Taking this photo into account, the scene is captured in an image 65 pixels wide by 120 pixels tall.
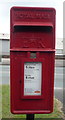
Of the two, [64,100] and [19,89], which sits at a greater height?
[19,89]

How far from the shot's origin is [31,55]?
2.90 metres

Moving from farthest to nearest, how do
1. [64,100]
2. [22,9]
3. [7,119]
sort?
[64,100]
[7,119]
[22,9]

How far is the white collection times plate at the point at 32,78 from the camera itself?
9.50ft

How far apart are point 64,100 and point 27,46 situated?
3.37 m

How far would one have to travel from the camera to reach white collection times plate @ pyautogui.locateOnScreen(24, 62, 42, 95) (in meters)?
2.90

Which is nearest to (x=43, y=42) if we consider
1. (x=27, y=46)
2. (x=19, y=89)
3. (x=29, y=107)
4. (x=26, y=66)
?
A: (x=27, y=46)

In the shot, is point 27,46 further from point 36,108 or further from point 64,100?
point 64,100

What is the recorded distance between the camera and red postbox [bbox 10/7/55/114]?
287cm

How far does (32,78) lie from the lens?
2936mm

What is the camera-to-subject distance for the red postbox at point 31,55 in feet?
9.41

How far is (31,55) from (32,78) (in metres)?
0.32

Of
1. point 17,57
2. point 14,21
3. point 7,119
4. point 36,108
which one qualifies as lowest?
point 7,119

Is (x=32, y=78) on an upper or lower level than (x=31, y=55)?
lower

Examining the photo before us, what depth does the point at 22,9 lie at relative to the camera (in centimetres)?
285
